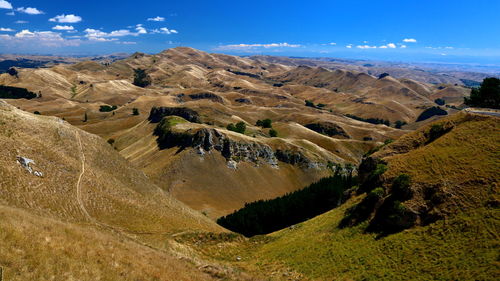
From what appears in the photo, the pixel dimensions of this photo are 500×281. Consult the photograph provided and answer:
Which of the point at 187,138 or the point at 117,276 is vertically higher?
the point at 117,276

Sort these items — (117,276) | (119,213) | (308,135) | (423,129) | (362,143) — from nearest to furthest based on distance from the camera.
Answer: (117,276), (119,213), (423,129), (362,143), (308,135)

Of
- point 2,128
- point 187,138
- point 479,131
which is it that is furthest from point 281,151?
point 2,128

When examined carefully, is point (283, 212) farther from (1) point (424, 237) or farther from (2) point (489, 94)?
(2) point (489, 94)

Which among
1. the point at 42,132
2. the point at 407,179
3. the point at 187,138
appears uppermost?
the point at 42,132

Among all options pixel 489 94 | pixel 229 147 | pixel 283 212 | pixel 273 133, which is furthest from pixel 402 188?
pixel 273 133

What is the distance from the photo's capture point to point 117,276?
20.0m

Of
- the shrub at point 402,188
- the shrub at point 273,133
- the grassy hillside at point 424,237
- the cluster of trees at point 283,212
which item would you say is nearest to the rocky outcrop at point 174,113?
the shrub at point 273,133

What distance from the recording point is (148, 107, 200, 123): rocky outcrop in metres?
178

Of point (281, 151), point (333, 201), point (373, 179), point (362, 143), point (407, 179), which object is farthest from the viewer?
point (362, 143)

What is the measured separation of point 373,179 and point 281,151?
88210mm

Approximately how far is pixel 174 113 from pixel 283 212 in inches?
4807

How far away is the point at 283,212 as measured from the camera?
85.6 m

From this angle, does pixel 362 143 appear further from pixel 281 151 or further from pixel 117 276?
pixel 117 276

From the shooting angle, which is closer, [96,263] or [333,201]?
[96,263]
